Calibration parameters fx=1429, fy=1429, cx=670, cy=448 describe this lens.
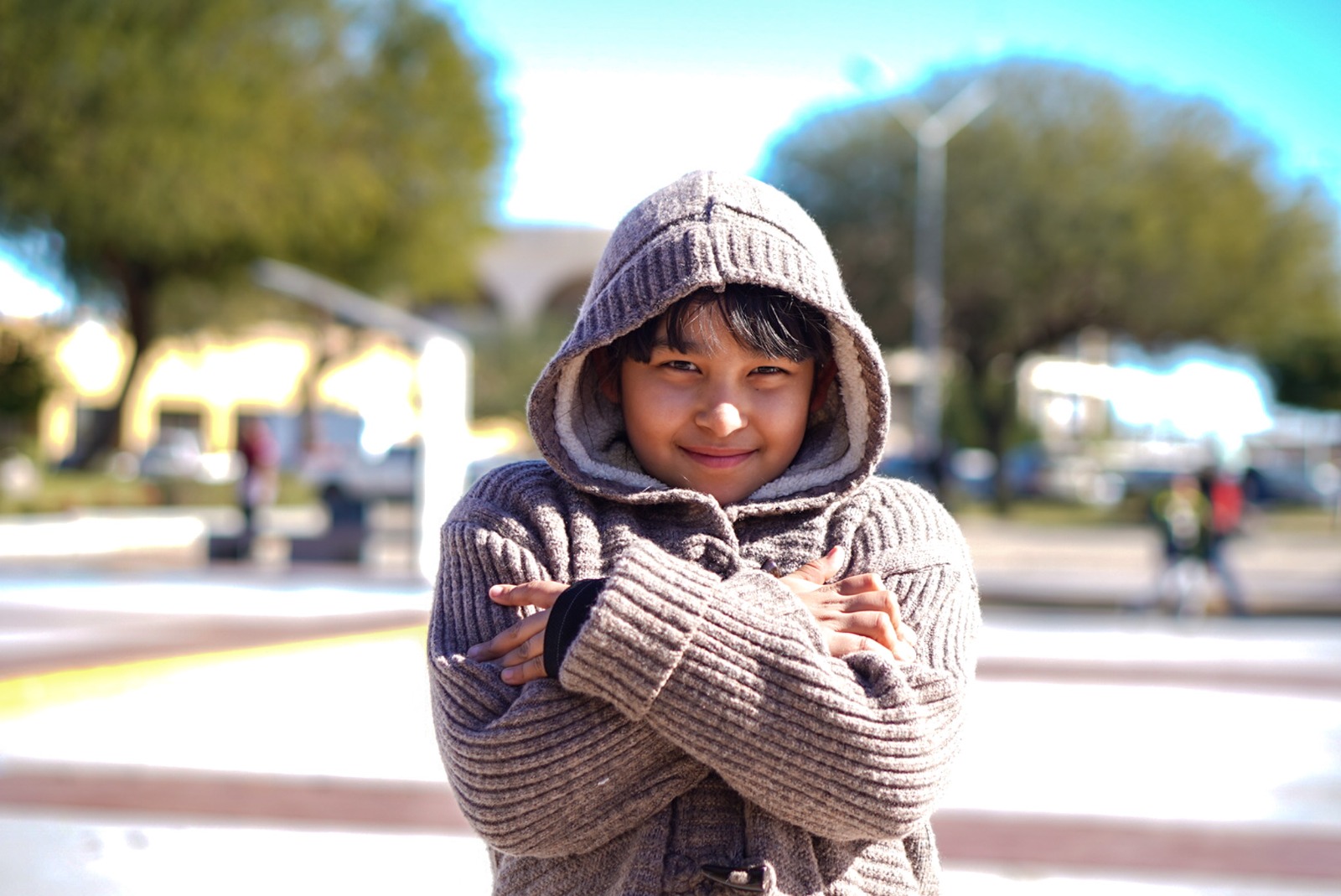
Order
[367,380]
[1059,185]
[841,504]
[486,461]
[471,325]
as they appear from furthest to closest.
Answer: [471,325]
[367,380]
[1059,185]
[486,461]
[841,504]

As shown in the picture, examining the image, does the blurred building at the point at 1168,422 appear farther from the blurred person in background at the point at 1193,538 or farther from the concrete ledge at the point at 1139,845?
the concrete ledge at the point at 1139,845

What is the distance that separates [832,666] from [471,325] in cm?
6501

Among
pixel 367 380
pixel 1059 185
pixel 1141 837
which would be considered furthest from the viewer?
pixel 367 380

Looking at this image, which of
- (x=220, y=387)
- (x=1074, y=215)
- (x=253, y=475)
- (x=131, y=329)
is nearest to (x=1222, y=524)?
(x=253, y=475)

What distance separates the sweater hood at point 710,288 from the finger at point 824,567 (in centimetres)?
7

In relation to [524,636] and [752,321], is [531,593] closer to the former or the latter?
[524,636]

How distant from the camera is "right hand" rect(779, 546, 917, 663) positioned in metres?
1.73

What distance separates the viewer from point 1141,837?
16.6ft

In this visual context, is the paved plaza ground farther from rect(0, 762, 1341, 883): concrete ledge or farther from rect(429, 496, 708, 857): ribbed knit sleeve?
rect(429, 496, 708, 857): ribbed knit sleeve

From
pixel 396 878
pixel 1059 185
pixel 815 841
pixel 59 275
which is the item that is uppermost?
pixel 1059 185

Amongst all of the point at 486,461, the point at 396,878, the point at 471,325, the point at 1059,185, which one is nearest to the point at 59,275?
the point at 486,461

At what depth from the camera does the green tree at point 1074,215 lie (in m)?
34.0

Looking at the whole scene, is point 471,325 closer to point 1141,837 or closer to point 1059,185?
point 1059,185

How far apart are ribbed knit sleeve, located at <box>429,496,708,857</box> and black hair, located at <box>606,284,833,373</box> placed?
35 centimetres
